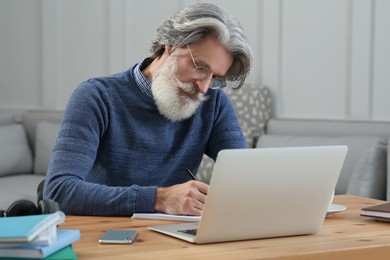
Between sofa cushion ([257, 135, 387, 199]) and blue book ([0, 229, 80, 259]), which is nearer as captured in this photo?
blue book ([0, 229, 80, 259])

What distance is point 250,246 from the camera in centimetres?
148

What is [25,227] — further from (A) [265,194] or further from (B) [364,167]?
(B) [364,167]

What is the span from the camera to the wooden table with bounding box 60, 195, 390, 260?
139cm

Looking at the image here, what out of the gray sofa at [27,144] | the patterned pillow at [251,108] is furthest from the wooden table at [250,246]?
the gray sofa at [27,144]

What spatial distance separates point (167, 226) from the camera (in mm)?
1633

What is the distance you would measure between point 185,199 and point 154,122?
49cm

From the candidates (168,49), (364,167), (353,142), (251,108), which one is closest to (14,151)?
(251,108)

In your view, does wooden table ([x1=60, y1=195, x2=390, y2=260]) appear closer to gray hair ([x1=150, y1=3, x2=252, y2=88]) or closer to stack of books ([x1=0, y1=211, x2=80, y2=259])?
stack of books ([x1=0, y1=211, x2=80, y2=259])

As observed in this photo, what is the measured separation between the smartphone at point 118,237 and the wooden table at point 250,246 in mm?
13

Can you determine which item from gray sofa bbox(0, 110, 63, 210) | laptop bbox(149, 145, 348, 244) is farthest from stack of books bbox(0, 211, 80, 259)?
gray sofa bbox(0, 110, 63, 210)

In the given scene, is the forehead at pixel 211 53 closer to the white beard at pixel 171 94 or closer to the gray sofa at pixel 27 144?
the white beard at pixel 171 94

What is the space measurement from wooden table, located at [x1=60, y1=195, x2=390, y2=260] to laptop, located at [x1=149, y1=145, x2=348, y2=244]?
21 millimetres

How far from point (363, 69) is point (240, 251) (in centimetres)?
263

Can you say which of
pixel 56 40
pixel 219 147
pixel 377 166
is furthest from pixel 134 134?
pixel 56 40
